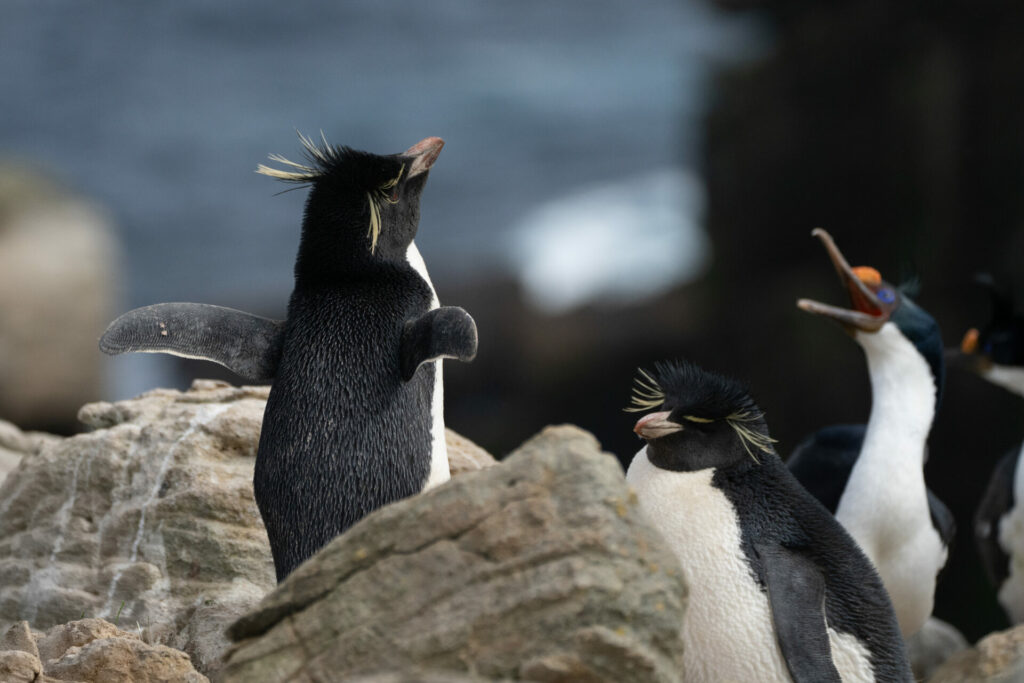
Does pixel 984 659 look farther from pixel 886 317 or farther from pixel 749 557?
pixel 749 557

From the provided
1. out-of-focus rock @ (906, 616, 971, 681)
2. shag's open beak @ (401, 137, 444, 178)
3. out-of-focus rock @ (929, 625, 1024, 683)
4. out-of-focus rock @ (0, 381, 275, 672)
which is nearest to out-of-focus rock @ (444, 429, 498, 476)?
out-of-focus rock @ (0, 381, 275, 672)

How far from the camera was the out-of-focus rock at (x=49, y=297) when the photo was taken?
531 centimetres

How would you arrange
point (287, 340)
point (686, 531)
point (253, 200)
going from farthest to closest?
point (253, 200)
point (287, 340)
point (686, 531)

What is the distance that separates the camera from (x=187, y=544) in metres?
2.03

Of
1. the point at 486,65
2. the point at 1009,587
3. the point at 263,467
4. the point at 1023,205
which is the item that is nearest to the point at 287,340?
the point at 263,467

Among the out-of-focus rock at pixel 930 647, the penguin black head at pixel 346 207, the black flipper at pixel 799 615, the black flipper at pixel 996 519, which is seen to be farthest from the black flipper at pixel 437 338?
the black flipper at pixel 996 519

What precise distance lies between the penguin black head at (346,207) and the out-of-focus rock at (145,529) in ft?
1.96

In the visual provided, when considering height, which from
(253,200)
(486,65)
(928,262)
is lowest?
(928,262)

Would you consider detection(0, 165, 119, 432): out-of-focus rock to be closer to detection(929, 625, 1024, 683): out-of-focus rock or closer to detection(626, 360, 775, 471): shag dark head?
detection(929, 625, 1024, 683): out-of-focus rock

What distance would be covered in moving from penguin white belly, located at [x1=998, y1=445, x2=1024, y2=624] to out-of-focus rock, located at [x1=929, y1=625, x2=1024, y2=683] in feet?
1.96

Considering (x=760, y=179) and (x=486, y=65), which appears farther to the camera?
(x=486, y=65)

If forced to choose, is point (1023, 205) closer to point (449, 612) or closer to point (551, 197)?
point (449, 612)

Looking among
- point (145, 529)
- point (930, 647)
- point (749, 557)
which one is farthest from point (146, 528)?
point (930, 647)

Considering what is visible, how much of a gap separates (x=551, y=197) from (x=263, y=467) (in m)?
10.8
